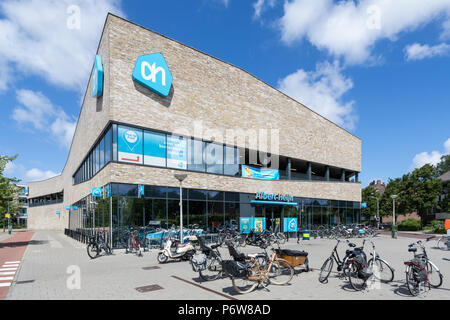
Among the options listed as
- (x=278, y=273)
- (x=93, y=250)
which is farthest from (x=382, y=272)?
(x=93, y=250)

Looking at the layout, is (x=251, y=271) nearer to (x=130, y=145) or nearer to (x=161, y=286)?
(x=161, y=286)

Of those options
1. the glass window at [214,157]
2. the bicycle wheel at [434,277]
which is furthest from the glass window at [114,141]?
the bicycle wheel at [434,277]

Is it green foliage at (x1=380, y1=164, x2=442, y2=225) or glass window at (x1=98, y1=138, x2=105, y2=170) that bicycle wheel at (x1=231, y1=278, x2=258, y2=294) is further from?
green foliage at (x1=380, y1=164, x2=442, y2=225)

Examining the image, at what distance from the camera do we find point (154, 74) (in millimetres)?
19297

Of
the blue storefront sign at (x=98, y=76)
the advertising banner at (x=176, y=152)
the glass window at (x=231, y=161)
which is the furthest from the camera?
the glass window at (x=231, y=161)

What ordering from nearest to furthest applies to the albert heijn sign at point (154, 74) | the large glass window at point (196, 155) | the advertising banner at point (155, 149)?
the albert heijn sign at point (154, 74) → the advertising banner at point (155, 149) → the large glass window at point (196, 155)

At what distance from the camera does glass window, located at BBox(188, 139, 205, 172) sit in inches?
824

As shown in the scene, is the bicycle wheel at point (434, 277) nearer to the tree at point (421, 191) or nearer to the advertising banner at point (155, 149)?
the advertising banner at point (155, 149)

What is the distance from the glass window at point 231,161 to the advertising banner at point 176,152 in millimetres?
3909

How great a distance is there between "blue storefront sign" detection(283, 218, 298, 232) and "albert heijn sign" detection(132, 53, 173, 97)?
1562cm

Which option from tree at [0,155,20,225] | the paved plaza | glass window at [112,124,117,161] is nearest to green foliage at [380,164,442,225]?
the paved plaza

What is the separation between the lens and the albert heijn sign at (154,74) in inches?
731
